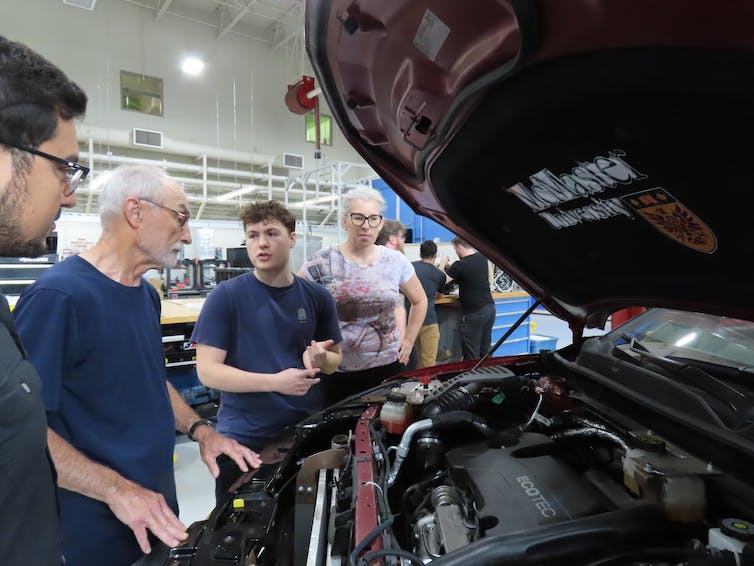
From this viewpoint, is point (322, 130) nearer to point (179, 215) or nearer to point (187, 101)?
point (187, 101)

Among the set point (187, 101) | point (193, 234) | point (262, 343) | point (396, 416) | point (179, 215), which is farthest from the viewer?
point (187, 101)

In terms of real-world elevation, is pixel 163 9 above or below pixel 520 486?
above

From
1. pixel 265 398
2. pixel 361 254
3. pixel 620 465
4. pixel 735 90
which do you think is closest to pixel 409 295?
pixel 361 254

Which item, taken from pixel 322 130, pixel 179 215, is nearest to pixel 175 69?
pixel 322 130

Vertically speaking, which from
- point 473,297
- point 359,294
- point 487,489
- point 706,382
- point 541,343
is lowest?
point 541,343

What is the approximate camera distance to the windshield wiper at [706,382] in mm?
1038

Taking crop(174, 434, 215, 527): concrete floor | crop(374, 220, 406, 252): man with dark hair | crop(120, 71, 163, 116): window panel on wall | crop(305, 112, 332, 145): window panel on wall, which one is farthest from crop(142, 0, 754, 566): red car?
crop(305, 112, 332, 145): window panel on wall

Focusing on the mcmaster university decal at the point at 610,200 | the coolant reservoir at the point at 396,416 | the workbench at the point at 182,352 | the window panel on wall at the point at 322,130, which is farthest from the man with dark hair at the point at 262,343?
the window panel on wall at the point at 322,130

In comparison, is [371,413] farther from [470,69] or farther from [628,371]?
[470,69]

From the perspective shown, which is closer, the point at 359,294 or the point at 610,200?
the point at 610,200

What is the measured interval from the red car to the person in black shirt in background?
3.01m

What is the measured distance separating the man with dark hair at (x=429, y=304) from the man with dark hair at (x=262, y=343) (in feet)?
8.57

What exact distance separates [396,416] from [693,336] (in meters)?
1.01

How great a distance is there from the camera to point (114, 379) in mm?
1293
